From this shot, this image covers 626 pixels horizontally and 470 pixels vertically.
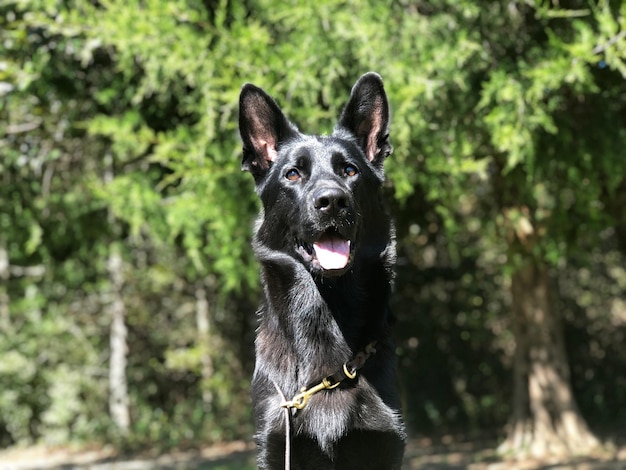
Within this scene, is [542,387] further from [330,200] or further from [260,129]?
[330,200]

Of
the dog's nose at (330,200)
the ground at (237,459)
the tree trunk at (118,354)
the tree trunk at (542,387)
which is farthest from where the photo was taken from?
the tree trunk at (118,354)

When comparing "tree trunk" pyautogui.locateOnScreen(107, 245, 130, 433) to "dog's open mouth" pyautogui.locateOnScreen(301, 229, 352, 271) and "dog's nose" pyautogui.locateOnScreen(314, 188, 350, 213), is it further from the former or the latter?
"dog's nose" pyautogui.locateOnScreen(314, 188, 350, 213)

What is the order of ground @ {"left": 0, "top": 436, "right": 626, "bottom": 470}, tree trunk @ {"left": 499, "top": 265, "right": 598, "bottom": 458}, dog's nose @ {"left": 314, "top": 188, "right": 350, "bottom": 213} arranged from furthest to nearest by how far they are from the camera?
tree trunk @ {"left": 499, "top": 265, "right": 598, "bottom": 458}
ground @ {"left": 0, "top": 436, "right": 626, "bottom": 470}
dog's nose @ {"left": 314, "top": 188, "right": 350, "bottom": 213}

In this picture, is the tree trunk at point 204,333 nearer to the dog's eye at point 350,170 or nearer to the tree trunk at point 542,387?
the tree trunk at point 542,387

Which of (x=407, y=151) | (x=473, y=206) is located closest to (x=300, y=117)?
(x=407, y=151)

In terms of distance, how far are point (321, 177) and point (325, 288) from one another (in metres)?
0.48

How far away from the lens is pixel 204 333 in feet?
43.3

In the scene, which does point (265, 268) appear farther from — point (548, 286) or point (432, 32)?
point (548, 286)

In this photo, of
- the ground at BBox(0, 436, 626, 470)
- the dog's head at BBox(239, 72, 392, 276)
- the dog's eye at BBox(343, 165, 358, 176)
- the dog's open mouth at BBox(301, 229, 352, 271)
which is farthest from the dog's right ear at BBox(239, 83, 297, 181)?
the ground at BBox(0, 436, 626, 470)

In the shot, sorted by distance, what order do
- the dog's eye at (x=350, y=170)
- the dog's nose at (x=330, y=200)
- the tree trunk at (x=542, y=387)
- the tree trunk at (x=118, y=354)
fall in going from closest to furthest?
the dog's nose at (x=330, y=200)
the dog's eye at (x=350, y=170)
the tree trunk at (x=542, y=387)
the tree trunk at (x=118, y=354)

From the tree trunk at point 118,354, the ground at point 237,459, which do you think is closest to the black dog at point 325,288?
the ground at point 237,459

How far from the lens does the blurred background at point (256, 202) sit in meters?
5.86

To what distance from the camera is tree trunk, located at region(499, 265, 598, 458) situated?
9.28 metres

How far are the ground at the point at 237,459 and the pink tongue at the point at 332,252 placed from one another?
20.6 feet
